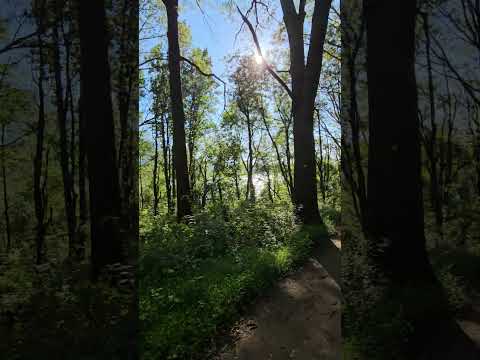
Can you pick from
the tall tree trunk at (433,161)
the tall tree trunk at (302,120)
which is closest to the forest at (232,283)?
the tall tree trunk at (433,161)

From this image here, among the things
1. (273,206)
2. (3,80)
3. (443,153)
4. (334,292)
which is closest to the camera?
(443,153)

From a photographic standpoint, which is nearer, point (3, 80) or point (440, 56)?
point (440, 56)

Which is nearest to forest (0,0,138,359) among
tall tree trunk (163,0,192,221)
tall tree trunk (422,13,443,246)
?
tall tree trunk (422,13,443,246)

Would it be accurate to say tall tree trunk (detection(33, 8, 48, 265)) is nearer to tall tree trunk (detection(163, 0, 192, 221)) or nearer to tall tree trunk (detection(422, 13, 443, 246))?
tall tree trunk (detection(422, 13, 443, 246))

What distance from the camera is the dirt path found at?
3526 mm

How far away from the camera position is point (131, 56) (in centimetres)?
424

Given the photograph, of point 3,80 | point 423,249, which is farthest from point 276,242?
point 3,80

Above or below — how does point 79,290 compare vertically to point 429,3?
below

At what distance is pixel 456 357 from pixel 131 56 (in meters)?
4.93

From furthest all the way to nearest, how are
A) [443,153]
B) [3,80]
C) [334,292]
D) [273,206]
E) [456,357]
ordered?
1. [273,206]
2. [334,292]
3. [3,80]
4. [443,153]
5. [456,357]

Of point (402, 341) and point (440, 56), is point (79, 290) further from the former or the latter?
point (440, 56)

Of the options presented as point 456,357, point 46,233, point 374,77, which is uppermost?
point 374,77

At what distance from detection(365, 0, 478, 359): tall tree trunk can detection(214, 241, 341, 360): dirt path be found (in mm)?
1122

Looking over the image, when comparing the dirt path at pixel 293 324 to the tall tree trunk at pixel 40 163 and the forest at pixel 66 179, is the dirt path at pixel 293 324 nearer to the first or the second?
the forest at pixel 66 179
